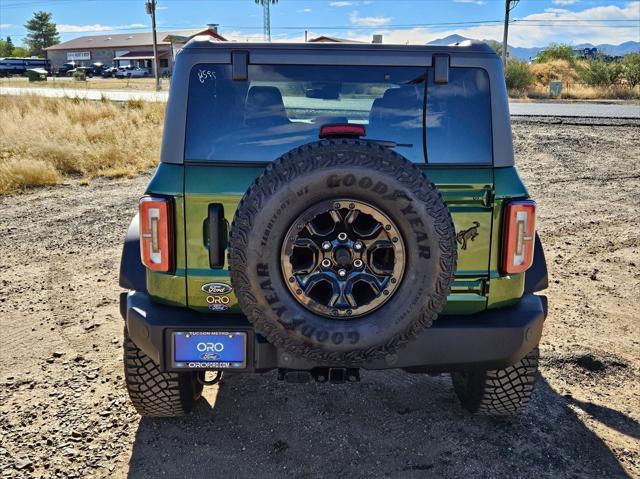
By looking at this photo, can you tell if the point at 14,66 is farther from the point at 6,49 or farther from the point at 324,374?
the point at 324,374

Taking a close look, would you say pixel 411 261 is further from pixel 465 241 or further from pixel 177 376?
pixel 177 376

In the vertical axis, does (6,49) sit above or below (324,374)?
above

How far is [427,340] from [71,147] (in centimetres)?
1081

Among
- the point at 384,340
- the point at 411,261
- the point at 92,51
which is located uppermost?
the point at 92,51

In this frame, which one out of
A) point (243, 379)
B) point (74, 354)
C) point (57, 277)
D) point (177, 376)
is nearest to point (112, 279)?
point (57, 277)

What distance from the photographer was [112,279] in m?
5.50

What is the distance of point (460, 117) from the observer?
2717 millimetres

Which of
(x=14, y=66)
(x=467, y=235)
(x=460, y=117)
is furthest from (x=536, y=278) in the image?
(x=14, y=66)

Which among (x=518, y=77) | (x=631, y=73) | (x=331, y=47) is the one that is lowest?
(x=331, y=47)

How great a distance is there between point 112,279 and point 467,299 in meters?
→ 3.82

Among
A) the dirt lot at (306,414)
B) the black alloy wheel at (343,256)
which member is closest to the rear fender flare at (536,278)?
the dirt lot at (306,414)

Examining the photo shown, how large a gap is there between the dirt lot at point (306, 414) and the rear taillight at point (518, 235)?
1.00 metres

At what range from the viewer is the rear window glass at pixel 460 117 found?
2680mm

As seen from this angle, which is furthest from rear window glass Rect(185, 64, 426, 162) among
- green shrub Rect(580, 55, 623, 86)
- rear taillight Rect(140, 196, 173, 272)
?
green shrub Rect(580, 55, 623, 86)
